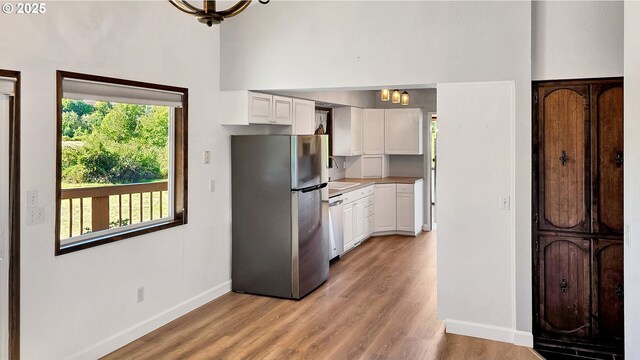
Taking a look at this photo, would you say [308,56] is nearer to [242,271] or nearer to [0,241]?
[242,271]

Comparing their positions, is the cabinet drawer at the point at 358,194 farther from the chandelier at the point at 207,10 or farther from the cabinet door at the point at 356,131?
the chandelier at the point at 207,10

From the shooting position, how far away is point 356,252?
681cm

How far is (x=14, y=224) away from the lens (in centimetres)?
299

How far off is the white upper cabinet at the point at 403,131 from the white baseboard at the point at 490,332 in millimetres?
4411

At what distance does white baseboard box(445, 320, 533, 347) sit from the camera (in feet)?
12.5

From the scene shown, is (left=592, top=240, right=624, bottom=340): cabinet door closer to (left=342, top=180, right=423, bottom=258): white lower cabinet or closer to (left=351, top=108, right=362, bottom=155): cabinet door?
(left=342, top=180, right=423, bottom=258): white lower cabinet

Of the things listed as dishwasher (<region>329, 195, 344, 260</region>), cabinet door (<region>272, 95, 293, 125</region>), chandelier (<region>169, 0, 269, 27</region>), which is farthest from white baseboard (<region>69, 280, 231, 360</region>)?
chandelier (<region>169, 0, 269, 27</region>)

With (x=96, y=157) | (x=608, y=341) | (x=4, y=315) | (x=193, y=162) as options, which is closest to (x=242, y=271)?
(x=193, y=162)

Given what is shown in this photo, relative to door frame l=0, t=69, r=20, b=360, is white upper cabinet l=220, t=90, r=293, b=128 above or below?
above

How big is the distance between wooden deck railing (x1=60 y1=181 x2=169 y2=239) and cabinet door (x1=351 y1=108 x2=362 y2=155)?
3.94 m

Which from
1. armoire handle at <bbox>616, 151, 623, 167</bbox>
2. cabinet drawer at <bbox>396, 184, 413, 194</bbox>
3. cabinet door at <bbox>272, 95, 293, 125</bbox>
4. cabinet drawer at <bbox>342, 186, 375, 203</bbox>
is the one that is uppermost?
cabinet door at <bbox>272, 95, 293, 125</bbox>

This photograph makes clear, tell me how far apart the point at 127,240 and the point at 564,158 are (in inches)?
131
